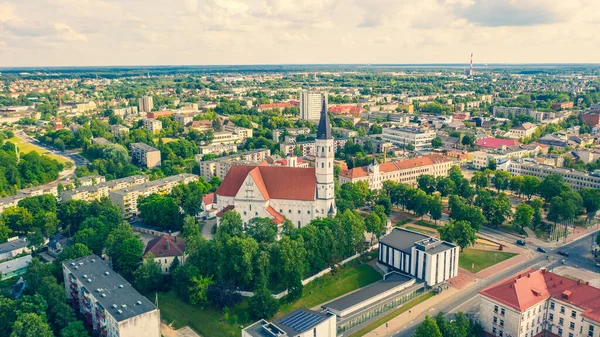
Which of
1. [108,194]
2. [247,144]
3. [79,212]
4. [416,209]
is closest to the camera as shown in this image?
[79,212]

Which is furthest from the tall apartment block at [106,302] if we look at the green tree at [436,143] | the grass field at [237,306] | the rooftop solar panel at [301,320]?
the green tree at [436,143]

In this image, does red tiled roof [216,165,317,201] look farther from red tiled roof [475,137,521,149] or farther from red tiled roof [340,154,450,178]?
red tiled roof [475,137,521,149]

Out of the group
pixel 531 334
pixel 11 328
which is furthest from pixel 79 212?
pixel 531 334

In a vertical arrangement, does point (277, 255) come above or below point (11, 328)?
above

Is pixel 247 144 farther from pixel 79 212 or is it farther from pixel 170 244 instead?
pixel 170 244

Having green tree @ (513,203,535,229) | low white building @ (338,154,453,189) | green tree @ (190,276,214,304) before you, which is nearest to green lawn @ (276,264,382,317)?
green tree @ (190,276,214,304)

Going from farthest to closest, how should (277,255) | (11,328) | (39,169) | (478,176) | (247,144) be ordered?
1. (247,144)
2. (39,169)
3. (478,176)
4. (277,255)
5. (11,328)

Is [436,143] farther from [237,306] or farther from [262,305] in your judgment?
[262,305]

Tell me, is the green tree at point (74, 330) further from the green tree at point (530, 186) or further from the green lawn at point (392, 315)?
the green tree at point (530, 186)
